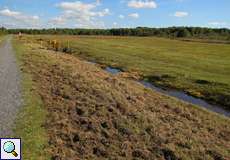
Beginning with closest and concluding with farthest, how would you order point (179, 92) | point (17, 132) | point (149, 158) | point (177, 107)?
point (149, 158), point (17, 132), point (177, 107), point (179, 92)

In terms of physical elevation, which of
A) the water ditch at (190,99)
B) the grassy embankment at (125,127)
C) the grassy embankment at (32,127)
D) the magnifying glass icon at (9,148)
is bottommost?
the water ditch at (190,99)

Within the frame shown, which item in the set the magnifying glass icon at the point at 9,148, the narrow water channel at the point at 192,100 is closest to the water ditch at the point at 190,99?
the narrow water channel at the point at 192,100

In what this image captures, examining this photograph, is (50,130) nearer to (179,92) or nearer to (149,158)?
(149,158)

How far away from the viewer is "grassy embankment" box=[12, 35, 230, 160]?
11953 mm

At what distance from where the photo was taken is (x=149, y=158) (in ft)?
37.8

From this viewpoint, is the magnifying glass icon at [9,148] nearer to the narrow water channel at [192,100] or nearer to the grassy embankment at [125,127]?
the grassy embankment at [125,127]

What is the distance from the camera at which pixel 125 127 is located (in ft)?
46.3

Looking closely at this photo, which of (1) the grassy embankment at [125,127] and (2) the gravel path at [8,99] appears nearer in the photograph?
(1) the grassy embankment at [125,127]

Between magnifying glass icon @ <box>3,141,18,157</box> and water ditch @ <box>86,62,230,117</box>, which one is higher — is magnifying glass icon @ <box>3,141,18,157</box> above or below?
above

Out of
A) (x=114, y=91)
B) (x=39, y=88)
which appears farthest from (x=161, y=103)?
(x=39, y=88)

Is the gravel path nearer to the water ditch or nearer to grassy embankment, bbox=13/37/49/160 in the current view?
grassy embankment, bbox=13/37/49/160

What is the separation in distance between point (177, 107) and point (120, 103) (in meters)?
3.18

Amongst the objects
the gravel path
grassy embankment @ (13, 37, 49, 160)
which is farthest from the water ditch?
the gravel path

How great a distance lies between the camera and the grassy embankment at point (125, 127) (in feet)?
39.2
